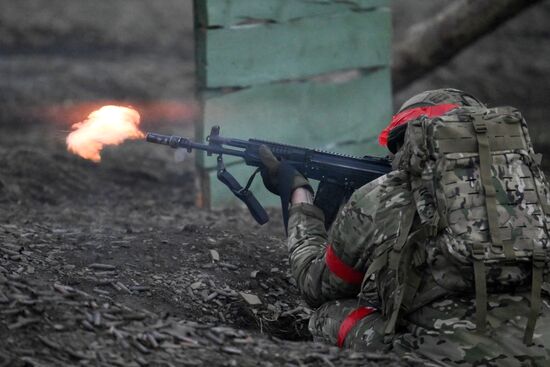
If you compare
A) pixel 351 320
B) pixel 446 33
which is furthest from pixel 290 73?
pixel 351 320

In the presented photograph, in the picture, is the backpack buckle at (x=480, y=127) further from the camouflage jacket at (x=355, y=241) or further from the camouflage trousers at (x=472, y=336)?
the camouflage trousers at (x=472, y=336)

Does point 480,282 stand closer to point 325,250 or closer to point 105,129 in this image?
point 325,250

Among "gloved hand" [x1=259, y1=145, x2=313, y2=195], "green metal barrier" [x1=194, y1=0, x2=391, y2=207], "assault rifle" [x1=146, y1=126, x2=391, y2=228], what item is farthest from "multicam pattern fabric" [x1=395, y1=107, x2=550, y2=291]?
"green metal barrier" [x1=194, y1=0, x2=391, y2=207]

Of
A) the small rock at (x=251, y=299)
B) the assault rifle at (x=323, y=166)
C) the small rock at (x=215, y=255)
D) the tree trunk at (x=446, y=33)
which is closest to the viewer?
the assault rifle at (x=323, y=166)

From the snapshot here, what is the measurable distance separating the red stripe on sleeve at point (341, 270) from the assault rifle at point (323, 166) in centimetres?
64

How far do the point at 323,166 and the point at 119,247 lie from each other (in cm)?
136

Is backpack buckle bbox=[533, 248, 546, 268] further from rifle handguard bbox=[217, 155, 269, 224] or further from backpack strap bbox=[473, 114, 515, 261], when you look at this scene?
rifle handguard bbox=[217, 155, 269, 224]

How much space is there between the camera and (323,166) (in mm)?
4703

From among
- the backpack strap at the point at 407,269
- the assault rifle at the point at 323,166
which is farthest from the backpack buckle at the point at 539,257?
the assault rifle at the point at 323,166

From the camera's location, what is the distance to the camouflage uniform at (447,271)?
3684mm

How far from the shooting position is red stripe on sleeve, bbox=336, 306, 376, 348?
4188mm

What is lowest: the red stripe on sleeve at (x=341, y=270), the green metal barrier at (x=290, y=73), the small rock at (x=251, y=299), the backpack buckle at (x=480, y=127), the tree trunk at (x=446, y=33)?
the small rock at (x=251, y=299)

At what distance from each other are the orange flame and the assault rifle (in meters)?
0.63

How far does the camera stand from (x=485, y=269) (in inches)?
144
